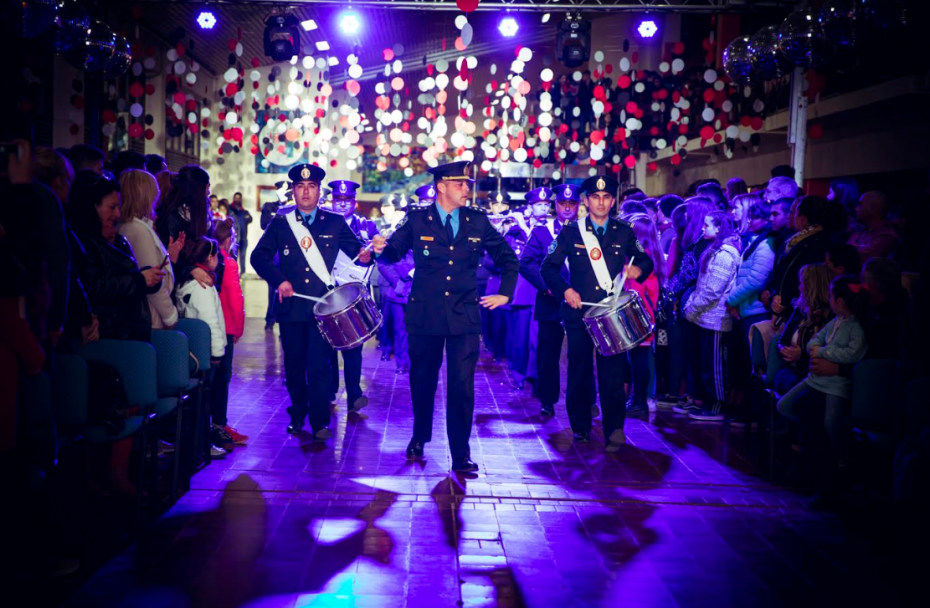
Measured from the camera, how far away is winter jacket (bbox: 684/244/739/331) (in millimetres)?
7215

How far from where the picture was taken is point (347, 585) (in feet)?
12.1

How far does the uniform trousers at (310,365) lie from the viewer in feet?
20.5

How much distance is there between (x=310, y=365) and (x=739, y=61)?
17.3ft

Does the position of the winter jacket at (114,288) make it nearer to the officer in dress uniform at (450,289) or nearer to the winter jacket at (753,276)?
the officer in dress uniform at (450,289)

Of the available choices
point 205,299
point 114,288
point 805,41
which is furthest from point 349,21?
point 114,288

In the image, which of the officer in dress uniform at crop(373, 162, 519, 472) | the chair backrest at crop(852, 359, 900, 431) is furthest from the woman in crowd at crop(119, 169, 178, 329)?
the chair backrest at crop(852, 359, 900, 431)

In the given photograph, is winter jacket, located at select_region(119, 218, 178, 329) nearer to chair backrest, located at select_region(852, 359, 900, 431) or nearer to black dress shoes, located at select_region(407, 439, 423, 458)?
black dress shoes, located at select_region(407, 439, 423, 458)

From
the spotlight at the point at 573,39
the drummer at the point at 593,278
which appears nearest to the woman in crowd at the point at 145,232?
the drummer at the point at 593,278

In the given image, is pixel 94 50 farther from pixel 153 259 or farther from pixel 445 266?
pixel 445 266

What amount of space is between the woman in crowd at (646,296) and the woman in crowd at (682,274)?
0.88ft

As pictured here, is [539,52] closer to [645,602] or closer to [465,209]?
[465,209]

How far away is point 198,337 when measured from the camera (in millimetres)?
5234

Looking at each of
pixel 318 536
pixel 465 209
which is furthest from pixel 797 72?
pixel 318 536

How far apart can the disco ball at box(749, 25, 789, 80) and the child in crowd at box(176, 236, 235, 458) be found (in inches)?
216
